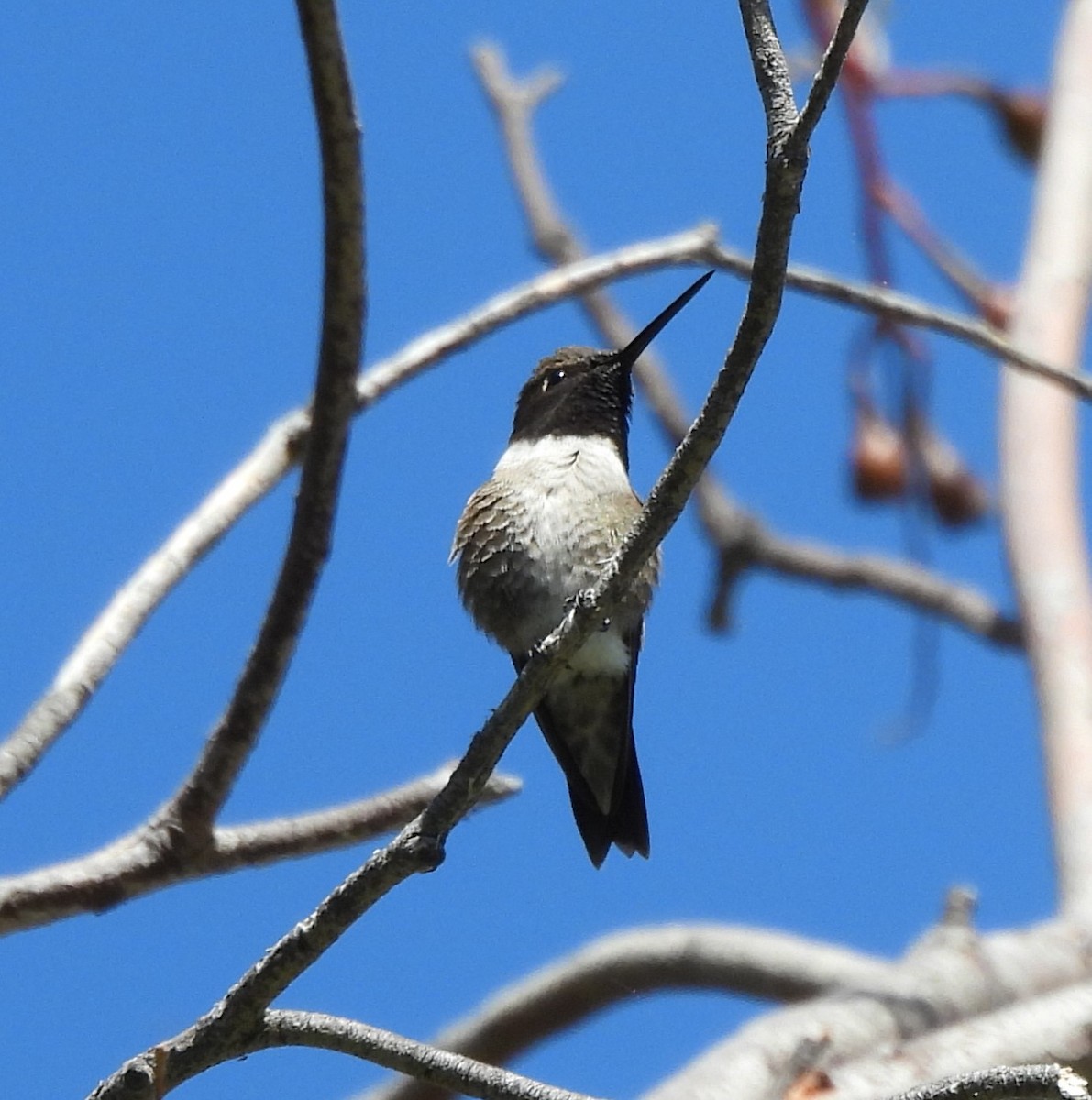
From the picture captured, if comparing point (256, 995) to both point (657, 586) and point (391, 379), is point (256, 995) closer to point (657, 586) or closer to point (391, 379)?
point (391, 379)

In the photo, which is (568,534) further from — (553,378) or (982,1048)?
(982,1048)

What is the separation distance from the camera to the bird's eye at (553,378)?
4938 mm

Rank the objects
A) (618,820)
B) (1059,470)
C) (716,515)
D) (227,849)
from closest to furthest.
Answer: (227,849) < (618,820) < (1059,470) < (716,515)

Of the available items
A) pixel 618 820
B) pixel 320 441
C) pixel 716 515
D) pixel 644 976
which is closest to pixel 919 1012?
pixel 618 820

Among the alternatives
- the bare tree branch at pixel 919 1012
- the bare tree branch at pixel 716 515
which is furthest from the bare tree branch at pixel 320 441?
the bare tree branch at pixel 716 515

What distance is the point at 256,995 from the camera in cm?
246

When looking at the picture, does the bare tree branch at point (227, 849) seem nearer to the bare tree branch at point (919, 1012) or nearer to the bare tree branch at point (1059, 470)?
the bare tree branch at point (919, 1012)

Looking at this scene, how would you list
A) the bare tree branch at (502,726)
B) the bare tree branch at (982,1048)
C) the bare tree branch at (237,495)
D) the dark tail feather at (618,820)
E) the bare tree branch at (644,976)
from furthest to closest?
the bare tree branch at (644,976) < the dark tail feather at (618,820) < the bare tree branch at (982,1048) < the bare tree branch at (237,495) < the bare tree branch at (502,726)

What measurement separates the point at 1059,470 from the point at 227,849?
3.55m

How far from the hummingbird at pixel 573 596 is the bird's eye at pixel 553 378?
50cm

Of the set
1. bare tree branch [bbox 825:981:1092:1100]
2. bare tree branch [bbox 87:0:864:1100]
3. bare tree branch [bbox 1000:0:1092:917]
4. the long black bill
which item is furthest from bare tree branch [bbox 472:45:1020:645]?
bare tree branch [bbox 87:0:864:1100]

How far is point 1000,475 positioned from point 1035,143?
2.05 metres

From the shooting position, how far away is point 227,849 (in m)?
3.30

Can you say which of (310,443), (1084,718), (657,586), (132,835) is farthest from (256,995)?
(1084,718)
